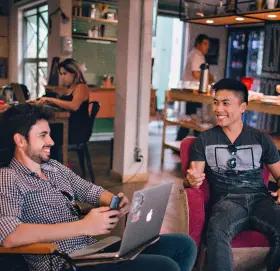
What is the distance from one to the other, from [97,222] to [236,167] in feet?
3.59

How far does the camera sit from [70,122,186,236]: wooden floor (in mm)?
3512

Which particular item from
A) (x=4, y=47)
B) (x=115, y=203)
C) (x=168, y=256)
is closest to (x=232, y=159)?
(x=168, y=256)

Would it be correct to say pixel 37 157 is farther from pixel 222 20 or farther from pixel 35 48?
pixel 35 48

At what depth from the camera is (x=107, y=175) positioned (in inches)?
187

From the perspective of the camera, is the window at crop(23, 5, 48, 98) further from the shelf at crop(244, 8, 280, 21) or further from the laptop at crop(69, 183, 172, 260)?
the laptop at crop(69, 183, 172, 260)

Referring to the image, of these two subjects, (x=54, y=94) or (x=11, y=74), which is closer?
(x=54, y=94)

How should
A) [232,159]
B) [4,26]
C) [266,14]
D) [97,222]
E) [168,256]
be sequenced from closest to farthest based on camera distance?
[97,222], [168,256], [232,159], [266,14], [4,26]

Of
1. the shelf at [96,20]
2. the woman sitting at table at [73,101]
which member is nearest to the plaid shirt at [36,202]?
the woman sitting at table at [73,101]

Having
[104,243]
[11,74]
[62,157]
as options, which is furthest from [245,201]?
[11,74]

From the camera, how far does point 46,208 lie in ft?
5.50

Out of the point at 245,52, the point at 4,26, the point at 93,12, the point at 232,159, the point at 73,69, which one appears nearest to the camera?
the point at 232,159

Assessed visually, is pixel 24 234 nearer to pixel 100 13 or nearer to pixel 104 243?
pixel 104 243

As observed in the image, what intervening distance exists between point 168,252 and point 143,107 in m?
2.73

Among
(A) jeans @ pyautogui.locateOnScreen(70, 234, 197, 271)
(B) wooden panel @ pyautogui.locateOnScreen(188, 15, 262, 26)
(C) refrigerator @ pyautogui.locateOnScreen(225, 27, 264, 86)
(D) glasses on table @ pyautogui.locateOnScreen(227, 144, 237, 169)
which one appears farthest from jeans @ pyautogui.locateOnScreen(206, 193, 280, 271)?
(C) refrigerator @ pyautogui.locateOnScreen(225, 27, 264, 86)
